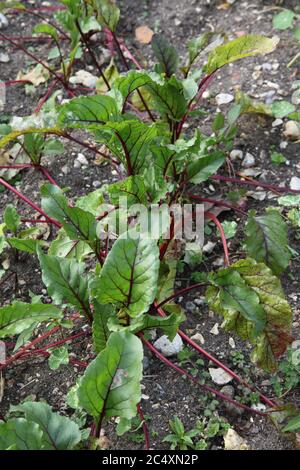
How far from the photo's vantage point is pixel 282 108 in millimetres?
2641

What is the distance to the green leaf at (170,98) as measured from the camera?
212 centimetres

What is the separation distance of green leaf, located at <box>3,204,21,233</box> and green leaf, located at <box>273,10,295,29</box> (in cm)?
153

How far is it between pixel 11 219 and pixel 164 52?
0.86 metres

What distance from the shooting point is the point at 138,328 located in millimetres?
1876

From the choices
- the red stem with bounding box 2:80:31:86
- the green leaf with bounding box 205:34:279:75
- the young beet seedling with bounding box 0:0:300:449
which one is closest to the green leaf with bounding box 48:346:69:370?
the young beet seedling with bounding box 0:0:300:449

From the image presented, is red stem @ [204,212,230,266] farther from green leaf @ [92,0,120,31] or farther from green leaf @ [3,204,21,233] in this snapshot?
green leaf @ [92,0,120,31]

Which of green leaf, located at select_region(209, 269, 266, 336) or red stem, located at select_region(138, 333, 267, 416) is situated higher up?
green leaf, located at select_region(209, 269, 266, 336)

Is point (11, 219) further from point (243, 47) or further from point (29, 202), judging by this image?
point (243, 47)

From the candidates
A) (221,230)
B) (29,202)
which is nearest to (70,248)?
(29,202)

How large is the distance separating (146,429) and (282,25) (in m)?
1.94

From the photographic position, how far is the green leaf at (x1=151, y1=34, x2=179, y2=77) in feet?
8.08
